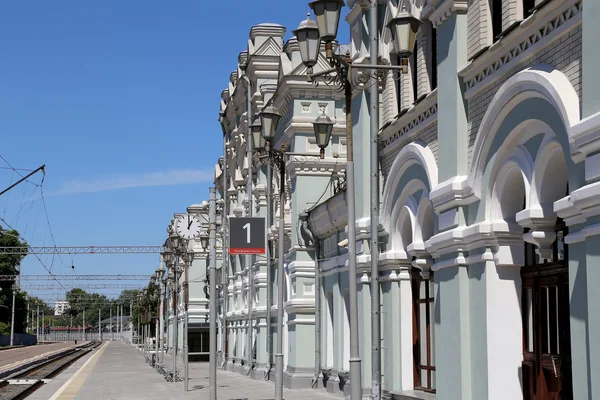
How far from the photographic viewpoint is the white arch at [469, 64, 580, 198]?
10.7 meters

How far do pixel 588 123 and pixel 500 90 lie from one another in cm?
291

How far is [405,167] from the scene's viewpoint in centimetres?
1758

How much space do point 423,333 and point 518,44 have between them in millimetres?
7056

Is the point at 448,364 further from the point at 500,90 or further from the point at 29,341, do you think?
the point at 29,341

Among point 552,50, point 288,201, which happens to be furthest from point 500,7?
point 288,201

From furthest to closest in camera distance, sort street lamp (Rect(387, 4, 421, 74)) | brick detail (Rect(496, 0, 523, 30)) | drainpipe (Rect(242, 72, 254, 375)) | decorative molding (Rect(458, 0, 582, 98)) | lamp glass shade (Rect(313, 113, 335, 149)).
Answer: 1. drainpipe (Rect(242, 72, 254, 375))
2. lamp glass shade (Rect(313, 113, 335, 149))
3. brick detail (Rect(496, 0, 523, 30))
4. street lamp (Rect(387, 4, 421, 74))
5. decorative molding (Rect(458, 0, 582, 98))

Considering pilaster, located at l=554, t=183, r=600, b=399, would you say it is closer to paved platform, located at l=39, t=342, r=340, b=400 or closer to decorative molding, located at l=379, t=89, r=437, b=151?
decorative molding, located at l=379, t=89, r=437, b=151

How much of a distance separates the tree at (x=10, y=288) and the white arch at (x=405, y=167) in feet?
304

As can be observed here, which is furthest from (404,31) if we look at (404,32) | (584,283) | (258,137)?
(258,137)

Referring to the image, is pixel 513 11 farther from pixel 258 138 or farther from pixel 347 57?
pixel 258 138

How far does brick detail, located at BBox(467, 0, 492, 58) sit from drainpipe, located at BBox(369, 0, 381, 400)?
5.06 feet

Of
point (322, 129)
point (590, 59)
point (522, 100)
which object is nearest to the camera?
point (590, 59)

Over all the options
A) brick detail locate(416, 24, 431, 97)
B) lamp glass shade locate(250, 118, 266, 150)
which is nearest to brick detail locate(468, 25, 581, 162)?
brick detail locate(416, 24, 431, 97)

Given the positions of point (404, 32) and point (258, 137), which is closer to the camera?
point (404, 32)
